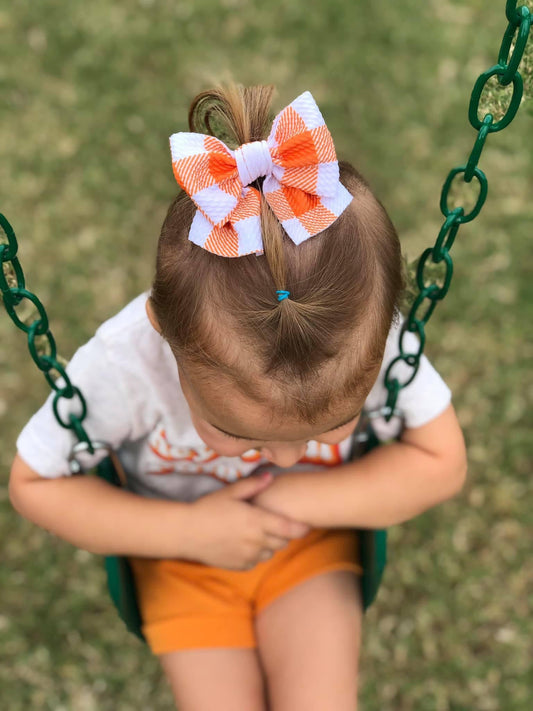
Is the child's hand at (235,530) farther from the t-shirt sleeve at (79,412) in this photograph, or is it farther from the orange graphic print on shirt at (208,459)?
the t-shirt sleeve at (79,412)

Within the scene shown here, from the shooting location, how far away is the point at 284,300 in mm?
1023

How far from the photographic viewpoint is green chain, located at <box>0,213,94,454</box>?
1053 millimetres

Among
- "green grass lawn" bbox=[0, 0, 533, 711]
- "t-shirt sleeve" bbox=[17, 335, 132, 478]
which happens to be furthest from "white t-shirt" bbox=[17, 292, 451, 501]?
"green grass lawn" bbox=[0, 0, 533, 711]

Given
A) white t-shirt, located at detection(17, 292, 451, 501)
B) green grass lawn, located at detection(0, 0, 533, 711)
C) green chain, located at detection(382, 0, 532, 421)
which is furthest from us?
green grass lawn, located at detection(0, 0, 533, 711)

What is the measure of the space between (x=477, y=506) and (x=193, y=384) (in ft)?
4.55

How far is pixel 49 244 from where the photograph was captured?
2742mm

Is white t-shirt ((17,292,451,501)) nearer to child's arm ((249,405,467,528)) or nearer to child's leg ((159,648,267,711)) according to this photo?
child's arm ((249,405,467,528))

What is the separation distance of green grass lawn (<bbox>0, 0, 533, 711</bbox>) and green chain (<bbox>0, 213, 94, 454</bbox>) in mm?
952

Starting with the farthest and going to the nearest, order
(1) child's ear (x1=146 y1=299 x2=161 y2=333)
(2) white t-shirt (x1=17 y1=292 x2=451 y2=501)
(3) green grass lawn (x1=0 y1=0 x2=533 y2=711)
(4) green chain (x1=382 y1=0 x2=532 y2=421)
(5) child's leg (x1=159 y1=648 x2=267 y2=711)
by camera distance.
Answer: (3) green grass lawn (x1=0 y1=0 x2=533 y2=711), (5) child's leg (x1=159 y1=648 x2=267 y2=711), (2) white t-shirt (x1=17 y1=292 x2=451 y2=501), (1) child's ear (x1=146 y1=299 x2=161 y2=333), (4) green chain (x1=382 y1=0 x2=532 y2=421)

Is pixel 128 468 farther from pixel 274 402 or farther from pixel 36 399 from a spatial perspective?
pixel 36 399

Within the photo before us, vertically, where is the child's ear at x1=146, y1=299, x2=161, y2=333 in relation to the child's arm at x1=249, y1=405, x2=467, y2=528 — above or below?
above

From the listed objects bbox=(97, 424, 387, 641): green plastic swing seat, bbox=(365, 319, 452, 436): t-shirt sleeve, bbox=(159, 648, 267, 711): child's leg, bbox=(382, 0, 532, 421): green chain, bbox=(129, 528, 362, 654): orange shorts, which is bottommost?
bbox=(159, 648, 267, 711): child's leg

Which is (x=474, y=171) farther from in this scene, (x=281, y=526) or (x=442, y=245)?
(x=281, y=526)

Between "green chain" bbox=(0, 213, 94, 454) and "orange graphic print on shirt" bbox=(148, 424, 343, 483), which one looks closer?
"green chain" bbox=(0, 213, 94, 454)
